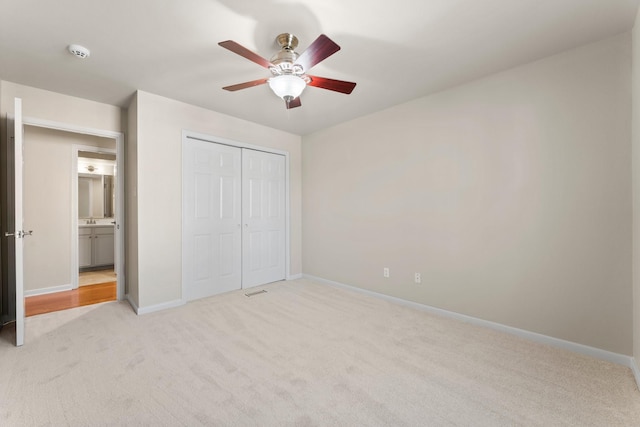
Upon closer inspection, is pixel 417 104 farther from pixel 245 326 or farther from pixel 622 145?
pixel 245 326

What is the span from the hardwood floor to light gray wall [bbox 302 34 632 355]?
3.53 metres

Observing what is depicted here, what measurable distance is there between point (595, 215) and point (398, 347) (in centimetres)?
188

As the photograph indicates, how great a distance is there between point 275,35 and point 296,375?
8.14 ft

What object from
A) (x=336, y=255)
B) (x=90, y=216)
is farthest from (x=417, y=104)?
(x=90, y=216)

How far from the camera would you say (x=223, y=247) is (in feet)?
12.6

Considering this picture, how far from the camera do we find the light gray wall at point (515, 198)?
2086 millimetres

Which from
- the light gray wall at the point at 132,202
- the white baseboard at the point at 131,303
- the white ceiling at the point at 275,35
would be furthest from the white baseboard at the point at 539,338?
the light gray wall at the point at 132,202

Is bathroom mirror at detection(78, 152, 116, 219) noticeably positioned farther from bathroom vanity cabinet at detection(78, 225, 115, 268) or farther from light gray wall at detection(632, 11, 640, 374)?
light gray wall at detection(632, 11, 640, 374)

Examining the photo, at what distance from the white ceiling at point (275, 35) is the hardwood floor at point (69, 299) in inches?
98.8

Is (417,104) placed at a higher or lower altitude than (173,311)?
higher

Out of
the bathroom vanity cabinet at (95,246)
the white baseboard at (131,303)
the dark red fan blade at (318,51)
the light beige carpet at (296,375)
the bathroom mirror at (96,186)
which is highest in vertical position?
the dark red fan blade at (318,51)

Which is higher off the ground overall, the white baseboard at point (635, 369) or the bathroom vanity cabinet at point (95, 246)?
the bathroom vanity cabinet at point (95, 246)

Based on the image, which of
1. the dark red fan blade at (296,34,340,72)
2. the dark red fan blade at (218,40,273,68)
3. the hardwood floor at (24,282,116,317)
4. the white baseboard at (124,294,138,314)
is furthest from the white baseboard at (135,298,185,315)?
the dark red fan blade at (296,34,340,72)

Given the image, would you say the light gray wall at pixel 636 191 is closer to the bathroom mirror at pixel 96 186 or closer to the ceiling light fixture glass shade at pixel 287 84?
the ceiling light fixture glass shade at pixel 287 84
